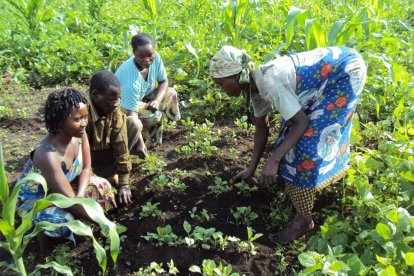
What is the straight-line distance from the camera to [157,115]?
12.0 ft

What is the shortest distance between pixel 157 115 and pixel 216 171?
72 cm

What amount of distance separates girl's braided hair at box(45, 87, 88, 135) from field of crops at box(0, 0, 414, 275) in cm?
55

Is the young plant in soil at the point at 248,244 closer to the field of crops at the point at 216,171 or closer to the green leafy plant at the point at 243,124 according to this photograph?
the field of crops at the point at 216,171

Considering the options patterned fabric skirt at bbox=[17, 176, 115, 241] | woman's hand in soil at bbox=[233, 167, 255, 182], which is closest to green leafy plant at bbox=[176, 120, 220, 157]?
woman's hand in soil at bbox=[233, 167, 255, 182]

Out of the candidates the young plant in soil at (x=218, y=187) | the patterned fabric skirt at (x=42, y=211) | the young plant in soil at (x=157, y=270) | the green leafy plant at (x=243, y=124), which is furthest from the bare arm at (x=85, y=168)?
the green leafy plant at (x=243, y=124)

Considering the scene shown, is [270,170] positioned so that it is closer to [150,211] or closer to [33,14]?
[150,211]

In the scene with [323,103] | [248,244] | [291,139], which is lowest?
[248,244]

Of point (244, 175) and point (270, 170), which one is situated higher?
point (270, 170)

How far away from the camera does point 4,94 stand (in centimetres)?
471

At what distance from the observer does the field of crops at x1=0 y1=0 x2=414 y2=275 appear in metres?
2.37

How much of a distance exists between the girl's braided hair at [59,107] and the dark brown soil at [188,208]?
0.80 meters

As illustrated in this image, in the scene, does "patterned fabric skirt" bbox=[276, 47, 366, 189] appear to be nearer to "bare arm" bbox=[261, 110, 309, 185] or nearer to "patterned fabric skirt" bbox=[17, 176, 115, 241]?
"bare arm" bbox=[261, 110, 309, 185]

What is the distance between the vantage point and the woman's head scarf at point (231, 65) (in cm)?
257

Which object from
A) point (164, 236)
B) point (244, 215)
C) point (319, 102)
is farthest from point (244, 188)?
point (319, 102)
